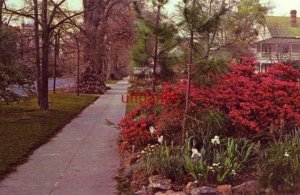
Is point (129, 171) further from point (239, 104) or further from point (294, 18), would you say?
point (294, 18)

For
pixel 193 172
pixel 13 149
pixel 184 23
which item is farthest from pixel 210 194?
pixel 13 149

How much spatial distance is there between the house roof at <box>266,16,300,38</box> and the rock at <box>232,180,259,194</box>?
62555 millimetres

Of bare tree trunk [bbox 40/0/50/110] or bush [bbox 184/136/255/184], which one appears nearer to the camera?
bush [bbox 184/136/255/184]

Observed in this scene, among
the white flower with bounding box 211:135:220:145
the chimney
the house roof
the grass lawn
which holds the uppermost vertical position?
the chimney

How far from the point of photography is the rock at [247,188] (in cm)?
682

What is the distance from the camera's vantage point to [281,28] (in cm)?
7150

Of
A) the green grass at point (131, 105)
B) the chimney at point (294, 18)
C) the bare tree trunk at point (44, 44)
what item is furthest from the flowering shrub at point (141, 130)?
the chimney at point (294, 18)

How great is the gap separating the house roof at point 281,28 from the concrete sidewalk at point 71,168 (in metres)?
57.3

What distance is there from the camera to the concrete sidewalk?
25.1 ft

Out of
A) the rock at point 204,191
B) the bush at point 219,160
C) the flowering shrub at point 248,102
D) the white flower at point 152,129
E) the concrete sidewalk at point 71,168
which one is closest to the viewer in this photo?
the rock at point 204,191

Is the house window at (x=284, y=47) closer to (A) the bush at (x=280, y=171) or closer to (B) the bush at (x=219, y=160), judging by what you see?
(B) the bush at (x=219, y=160)

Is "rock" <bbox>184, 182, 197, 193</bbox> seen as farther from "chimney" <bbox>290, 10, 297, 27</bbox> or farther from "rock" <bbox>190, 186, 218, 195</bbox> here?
"chimney" <bbox>290, 10, 297, 27</bbox>

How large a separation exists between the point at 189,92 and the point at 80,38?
1679 cm

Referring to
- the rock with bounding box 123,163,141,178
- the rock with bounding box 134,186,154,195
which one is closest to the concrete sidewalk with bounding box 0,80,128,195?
the rock with bounding box 123,163,141,178
